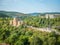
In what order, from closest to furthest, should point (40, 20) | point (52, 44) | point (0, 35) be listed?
point (52, 44), point (0, 35), point (40, 20)

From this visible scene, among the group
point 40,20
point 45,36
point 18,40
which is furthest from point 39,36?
point 40,20

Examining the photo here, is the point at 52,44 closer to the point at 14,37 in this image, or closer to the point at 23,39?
the point at 23,39

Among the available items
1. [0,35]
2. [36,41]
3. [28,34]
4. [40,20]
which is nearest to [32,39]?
[36,41]

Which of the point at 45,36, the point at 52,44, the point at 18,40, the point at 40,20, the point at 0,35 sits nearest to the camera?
the point at 52,44

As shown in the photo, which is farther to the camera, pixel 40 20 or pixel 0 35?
pixel 40 20

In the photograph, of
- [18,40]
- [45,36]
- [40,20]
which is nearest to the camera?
[45,36]

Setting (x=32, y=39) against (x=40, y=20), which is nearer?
(x=32, y=39)

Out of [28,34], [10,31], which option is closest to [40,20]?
[10,31]

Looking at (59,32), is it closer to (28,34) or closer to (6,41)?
(28,34)

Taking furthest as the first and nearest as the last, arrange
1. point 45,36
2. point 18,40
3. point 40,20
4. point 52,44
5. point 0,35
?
1. point 40,20
2. point 0,35
3. point 18,40
4. point 45,36
5. point 52,44
